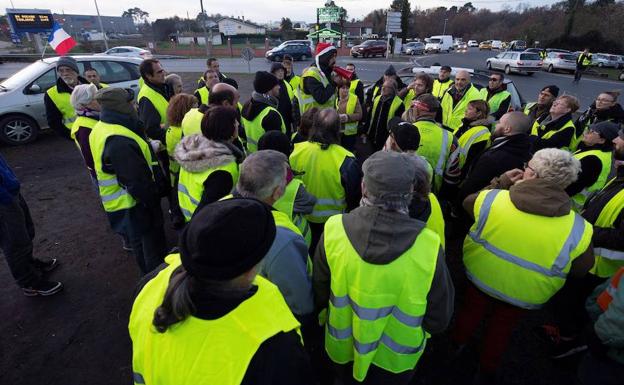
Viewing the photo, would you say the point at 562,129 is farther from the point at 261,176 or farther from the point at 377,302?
the point at 261,176

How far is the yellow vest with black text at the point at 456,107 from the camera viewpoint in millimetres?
5660

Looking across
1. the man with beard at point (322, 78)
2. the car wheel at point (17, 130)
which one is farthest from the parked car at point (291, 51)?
the man with beard at point (322, 78)

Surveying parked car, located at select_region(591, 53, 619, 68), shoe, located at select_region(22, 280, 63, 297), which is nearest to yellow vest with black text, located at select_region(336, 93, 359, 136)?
shoe, located at select_region(22, 280, 63, 297)

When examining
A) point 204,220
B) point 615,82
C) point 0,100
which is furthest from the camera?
point 615,82

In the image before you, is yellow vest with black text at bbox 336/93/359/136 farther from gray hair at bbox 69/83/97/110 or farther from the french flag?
the french flag

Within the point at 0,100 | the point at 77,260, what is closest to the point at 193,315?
the point at 77,260

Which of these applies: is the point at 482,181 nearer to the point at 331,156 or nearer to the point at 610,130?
the point at 610,130

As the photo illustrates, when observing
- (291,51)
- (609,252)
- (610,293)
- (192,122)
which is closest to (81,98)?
(192,122)

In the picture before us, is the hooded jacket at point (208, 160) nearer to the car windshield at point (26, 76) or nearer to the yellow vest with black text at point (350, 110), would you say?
the yellow vest with black text at point (350, 110)

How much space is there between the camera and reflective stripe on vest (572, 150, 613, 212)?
322cm

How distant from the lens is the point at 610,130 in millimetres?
3168

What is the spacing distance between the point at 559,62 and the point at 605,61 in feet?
16.8

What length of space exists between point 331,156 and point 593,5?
51.4 meters

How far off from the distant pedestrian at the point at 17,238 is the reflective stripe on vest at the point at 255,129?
7.32ft
